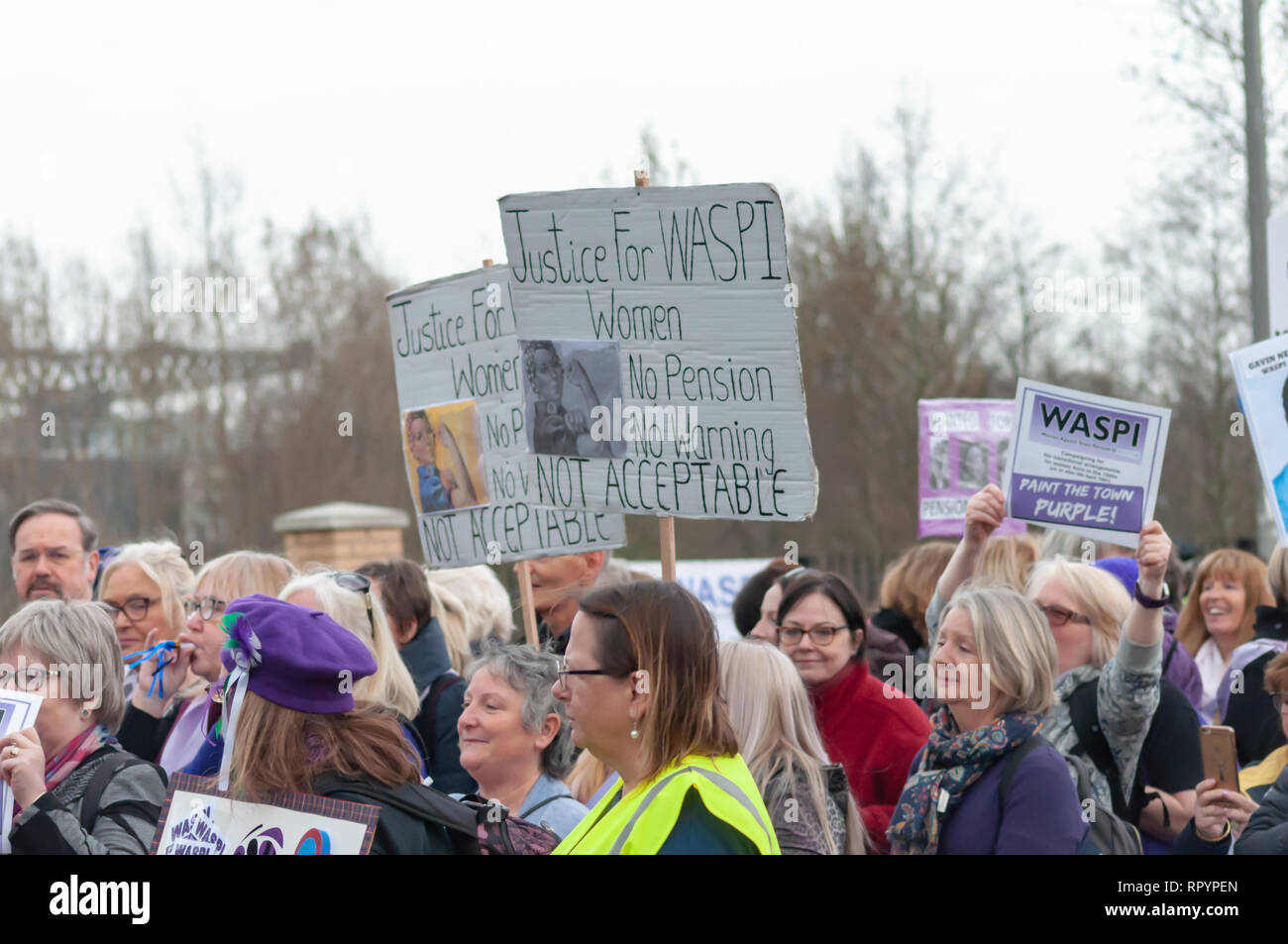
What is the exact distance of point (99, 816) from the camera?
11.2 feet

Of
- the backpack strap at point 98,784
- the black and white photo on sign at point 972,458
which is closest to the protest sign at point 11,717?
the backpack strap at point 98,784

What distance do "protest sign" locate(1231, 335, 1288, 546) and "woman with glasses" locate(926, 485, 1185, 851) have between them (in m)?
0.48

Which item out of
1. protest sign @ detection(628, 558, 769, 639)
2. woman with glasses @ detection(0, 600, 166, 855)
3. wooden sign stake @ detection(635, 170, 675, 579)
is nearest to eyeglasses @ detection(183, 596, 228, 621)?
woman with glasses @ detection(0, 600, 166, 855)

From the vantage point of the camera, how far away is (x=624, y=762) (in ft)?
9.64

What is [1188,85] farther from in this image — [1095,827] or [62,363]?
[62,363]

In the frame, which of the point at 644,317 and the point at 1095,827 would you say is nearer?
the point at 1095,827

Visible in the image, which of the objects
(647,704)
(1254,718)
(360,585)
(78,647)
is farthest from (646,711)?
(1254,718)

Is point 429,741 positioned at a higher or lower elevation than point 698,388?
lower

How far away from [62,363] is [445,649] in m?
19.9

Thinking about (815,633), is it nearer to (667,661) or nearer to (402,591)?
(402,591)

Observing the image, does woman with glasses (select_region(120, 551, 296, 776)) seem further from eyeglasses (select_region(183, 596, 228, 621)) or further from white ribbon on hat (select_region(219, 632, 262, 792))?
white ribbon on hat (select_region(219, 632, 262, 792))

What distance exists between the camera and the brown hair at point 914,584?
20.6 feet

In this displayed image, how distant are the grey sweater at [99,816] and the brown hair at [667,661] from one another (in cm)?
124
